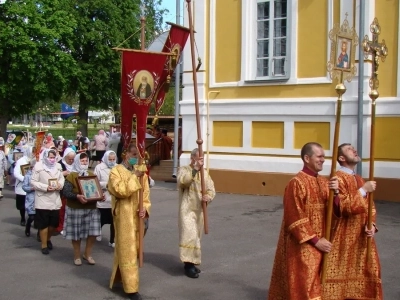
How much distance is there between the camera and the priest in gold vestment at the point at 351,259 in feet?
20.8

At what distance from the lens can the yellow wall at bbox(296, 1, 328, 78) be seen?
15.7 m

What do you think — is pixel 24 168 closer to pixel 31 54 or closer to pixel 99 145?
pixel 99 145

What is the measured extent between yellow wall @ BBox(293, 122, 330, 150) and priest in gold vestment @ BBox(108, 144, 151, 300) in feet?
29.0

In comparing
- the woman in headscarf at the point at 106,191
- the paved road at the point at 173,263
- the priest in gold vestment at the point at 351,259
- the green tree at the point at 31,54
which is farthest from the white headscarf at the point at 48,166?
the green tree at the point at 31,54

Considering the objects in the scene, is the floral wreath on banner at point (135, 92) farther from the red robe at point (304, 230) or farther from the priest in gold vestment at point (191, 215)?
the red robe at point (304, 230)

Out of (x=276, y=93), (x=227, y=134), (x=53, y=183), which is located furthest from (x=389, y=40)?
(x=53, y=183)

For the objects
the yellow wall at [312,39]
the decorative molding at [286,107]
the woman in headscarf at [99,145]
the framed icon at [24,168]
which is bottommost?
the woman in headscarf at [99,145]

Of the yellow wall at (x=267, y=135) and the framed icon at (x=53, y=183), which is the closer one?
the framed icon at (x=53, y=183)

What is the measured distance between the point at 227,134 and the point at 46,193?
7953mm

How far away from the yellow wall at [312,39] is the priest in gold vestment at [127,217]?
30.0ft

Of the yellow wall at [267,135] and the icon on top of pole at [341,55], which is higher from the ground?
the icon on top of pole at [341,55]

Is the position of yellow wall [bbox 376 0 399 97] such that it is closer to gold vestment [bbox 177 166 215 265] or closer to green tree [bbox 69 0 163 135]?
gold vestment [bbox 177 166 215 265]

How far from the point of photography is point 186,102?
17891mm

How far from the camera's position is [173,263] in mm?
9305
